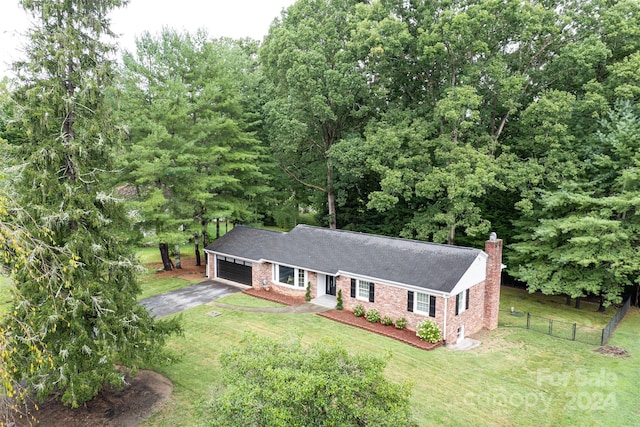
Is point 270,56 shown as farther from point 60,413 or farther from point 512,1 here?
point 60,413

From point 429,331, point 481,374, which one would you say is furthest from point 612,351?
point 429,331

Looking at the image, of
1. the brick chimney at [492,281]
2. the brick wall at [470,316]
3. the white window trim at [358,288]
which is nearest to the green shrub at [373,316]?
the white window trim at [358,288]

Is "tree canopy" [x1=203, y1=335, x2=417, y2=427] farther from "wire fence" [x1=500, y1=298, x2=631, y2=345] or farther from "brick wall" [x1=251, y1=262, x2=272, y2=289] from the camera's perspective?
"brick wall" [x1=251, y1=262, x2=272, y2=289]

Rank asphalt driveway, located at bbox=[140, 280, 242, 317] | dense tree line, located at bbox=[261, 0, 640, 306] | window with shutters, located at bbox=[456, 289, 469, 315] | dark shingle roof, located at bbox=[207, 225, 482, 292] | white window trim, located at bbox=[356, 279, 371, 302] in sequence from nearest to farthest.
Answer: window with shutters, located at bbox=[456, 289, 469, 315]
dark shingle roof, located at bbox=[207, 225, 482, 292]
white window trim, located at bbox=[356, 279, 371, 302]
asphalt driveway, located at bbox=[140, 280, 242, 317]
dense tree line, located at bbox=[261, 0, 640, 306]

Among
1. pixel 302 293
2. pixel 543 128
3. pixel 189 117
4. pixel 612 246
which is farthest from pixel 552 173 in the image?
pixel 189 117

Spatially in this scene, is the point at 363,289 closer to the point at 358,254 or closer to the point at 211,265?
the point at 358,254

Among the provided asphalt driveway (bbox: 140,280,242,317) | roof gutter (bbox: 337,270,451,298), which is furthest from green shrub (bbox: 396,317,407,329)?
asphalt driveway (bbox: 140,280,242,317)

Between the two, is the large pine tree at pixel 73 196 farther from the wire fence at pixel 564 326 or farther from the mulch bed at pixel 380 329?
the wire fence at pixel 564 326
